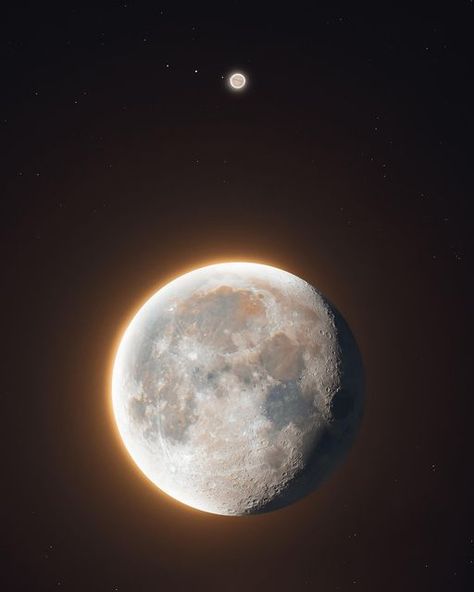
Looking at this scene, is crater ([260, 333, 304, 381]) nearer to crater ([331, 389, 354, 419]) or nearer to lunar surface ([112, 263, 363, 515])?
lunar surface ([112, 263, 363, 515])

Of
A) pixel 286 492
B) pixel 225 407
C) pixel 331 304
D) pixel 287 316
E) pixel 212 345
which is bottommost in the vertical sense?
pixel 286 492

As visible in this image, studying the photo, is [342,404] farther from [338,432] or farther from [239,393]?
[239,393]

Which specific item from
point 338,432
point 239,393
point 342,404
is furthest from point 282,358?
point 338,432

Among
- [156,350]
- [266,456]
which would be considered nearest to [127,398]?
[156,350]

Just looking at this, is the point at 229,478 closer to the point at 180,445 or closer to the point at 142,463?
the point at 180,445

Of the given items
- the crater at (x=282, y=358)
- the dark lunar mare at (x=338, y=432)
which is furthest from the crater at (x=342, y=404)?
the crater at (x=282, y=358)

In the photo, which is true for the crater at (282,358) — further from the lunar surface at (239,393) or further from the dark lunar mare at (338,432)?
the dark lunar mare at (338,432)
